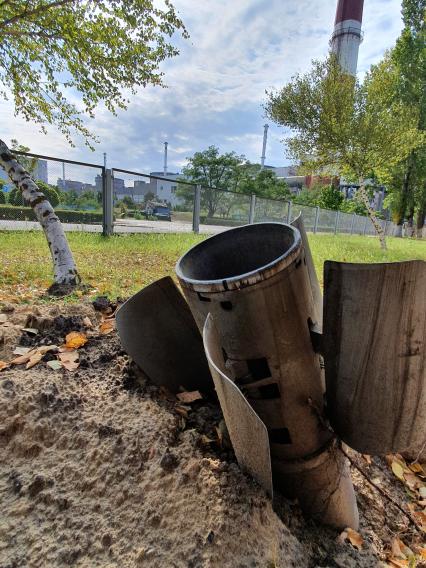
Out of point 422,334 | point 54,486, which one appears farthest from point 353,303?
point 54,486

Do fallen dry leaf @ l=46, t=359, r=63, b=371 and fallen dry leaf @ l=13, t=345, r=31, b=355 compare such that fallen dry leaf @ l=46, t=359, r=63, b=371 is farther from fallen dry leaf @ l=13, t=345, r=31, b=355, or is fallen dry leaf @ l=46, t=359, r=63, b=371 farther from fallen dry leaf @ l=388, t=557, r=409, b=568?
fallen dry leaf @ l=388, t=557, r=409, b=568

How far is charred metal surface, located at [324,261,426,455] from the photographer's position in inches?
49.3

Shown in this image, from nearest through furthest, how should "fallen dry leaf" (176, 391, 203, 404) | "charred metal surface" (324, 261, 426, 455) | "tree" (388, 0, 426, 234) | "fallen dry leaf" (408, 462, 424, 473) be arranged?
"charred metal surface" (324, 261, 426, 455), "fallen dry leaf" (176, 391, 203, 404), "fallen dry leaf" (408, 462, 424, 473), "tree" (388, 0, 426, 234)

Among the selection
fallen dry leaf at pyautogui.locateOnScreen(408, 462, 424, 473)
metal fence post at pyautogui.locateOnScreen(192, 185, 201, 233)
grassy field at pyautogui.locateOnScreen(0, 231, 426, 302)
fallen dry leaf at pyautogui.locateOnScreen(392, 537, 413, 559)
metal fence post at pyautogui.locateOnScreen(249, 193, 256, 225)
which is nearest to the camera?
fallen dry leaf at pyautogui.locateOnScreen(392, 537, 413, 559)

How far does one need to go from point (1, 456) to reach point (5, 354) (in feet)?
2.57

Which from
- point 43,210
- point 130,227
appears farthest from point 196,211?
point 43,210

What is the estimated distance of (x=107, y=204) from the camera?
32.5ft

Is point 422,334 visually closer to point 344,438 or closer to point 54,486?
point 344,438

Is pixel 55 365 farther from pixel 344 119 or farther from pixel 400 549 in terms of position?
pixel 344 119

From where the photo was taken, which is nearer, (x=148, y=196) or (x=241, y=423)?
(x=241, y=423)

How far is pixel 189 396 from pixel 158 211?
11034mm

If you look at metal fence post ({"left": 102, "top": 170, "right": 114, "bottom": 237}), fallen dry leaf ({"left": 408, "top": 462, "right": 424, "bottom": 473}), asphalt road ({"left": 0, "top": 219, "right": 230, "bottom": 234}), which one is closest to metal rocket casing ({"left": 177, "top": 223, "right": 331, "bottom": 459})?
fallen dry leaf ({"left": 408, "top": 462, "right": 424, "bottom": 473})

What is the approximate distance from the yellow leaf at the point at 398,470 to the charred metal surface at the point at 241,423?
141 cm

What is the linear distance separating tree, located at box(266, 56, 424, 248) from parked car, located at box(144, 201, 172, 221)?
5256 mm
